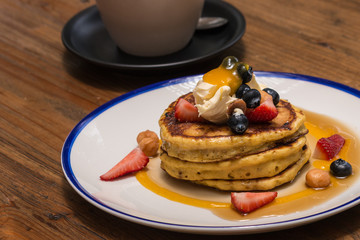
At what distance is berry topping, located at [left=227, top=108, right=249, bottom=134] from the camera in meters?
1.56

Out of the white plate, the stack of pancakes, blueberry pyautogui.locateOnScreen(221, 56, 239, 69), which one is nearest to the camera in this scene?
the white plate

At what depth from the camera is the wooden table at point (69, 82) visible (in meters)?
1.55

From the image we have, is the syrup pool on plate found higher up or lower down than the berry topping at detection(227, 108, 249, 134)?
lower down

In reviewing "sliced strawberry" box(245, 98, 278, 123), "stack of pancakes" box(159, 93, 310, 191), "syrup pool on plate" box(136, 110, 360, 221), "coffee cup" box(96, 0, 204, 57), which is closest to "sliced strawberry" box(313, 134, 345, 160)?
"syrup pool on plate" box(136, 110, 360, 221)

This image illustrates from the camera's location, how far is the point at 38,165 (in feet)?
6.33

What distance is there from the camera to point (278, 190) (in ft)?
5.34

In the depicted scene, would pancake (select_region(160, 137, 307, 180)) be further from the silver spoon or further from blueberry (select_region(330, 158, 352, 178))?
the silver spoon

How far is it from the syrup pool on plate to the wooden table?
0.09 m

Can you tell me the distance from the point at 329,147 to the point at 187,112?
54 cm

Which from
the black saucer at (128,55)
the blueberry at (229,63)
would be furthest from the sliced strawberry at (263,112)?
the black saucer at (128,55)

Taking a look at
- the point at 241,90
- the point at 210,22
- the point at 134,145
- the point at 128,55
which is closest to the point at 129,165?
the point at 134,145

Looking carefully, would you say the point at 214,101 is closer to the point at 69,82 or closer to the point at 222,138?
the point at 222,138

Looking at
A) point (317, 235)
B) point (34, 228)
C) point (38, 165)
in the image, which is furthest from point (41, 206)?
point (317, 235)

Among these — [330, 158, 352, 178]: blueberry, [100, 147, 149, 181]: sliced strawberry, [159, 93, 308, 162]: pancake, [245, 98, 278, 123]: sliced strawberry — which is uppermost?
[245, 98, 278, 123]: sliced strawberry
